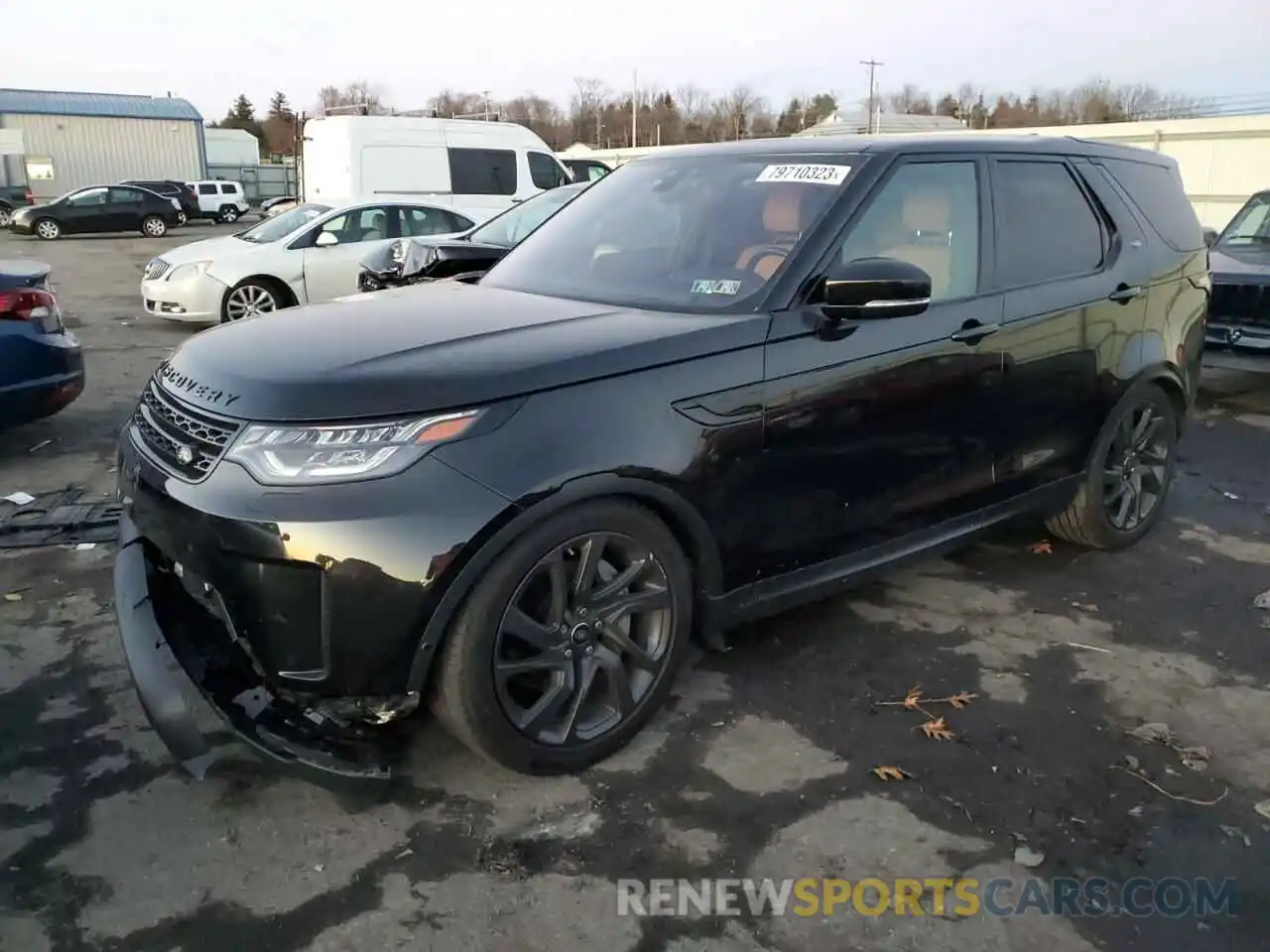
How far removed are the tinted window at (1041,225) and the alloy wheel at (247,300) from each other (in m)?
8.70

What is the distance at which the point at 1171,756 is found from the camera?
3.29m

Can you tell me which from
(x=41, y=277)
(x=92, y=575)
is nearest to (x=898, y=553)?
(x=92, y=575)

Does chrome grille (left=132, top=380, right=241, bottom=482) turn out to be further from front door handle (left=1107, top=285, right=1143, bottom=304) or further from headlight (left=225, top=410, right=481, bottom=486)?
front door handle (left=1107, top=285, right=1143, bottom=304)

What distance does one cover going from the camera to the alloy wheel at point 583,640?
2912 mm

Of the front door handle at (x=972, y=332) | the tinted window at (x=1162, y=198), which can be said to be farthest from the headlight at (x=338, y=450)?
the tinted window at (x=1162, y=198)

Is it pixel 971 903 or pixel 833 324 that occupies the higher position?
pixel 833 324

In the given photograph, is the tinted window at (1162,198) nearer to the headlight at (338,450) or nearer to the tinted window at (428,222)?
the headlight at (338,450)

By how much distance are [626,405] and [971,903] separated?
157 centimetres

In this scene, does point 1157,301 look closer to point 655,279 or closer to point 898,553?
point 898,553

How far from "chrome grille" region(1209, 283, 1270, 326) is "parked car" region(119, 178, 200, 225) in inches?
1337

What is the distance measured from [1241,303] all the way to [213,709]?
8360mm

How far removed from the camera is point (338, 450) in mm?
2656

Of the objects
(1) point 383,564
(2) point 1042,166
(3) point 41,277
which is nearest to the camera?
(1) point 383,564

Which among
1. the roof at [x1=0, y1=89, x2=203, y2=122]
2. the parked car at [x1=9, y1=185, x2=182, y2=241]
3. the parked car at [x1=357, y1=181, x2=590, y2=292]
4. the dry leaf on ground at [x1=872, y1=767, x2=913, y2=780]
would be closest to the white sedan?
the parked car at [x1=357, y1=181, x2=590, y2=292]
